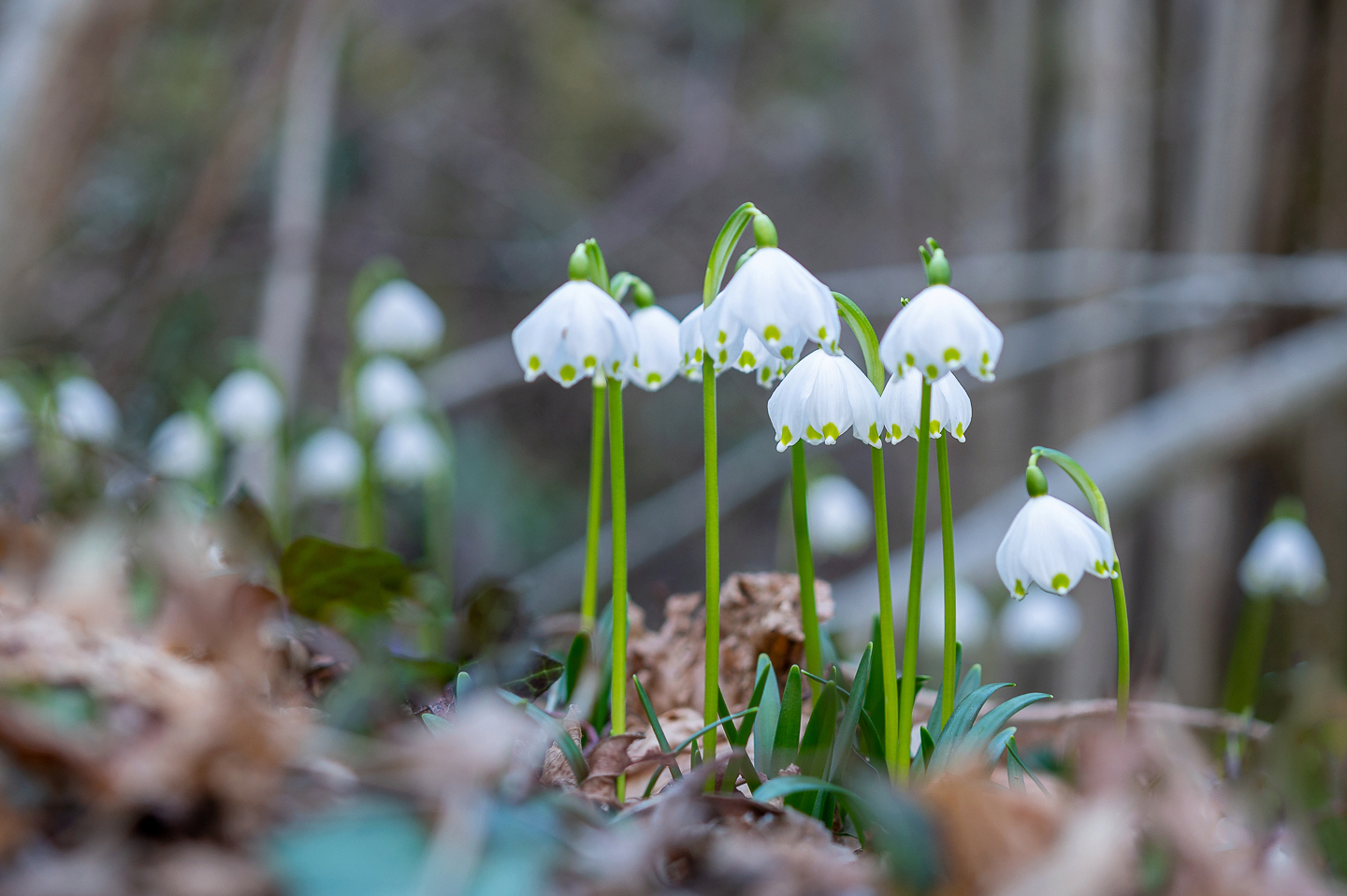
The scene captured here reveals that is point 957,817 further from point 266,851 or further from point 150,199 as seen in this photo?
point 150,199

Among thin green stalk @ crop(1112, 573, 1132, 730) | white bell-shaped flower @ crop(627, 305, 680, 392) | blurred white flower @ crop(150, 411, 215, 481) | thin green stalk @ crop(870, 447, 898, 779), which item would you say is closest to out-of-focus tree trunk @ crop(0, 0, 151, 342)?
blurred white flower @ crop(150, 411, 215, 481)

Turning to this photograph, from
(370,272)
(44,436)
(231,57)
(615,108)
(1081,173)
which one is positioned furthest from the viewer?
(615,108)

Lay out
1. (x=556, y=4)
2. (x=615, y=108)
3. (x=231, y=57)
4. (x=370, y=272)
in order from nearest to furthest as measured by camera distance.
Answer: (x=370, y=272)
(x=231, y=57)
(x=556, y=4)
(x=615, y=108)

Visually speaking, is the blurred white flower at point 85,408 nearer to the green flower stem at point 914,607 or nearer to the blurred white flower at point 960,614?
the green flower stem at point 914,607

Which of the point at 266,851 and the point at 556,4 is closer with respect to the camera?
the point at 266,851

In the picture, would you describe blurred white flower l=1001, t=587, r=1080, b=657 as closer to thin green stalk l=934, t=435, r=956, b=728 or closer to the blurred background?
the blurred background

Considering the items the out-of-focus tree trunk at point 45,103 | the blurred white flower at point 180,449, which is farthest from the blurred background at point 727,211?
the blurred white flower at point 180,449

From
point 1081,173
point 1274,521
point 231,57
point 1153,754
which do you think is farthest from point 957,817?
point 231,57
